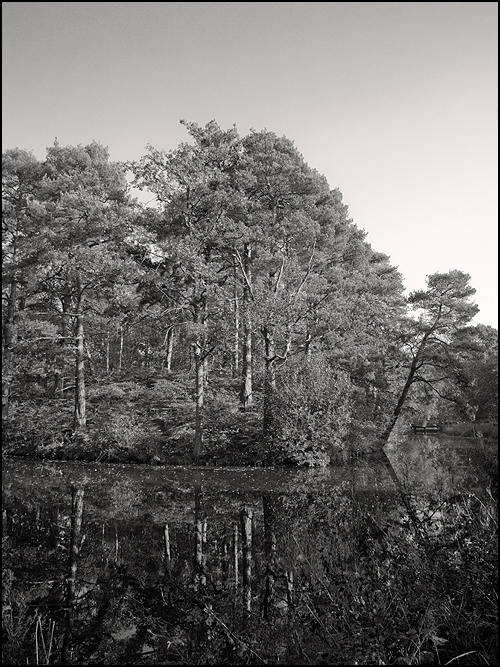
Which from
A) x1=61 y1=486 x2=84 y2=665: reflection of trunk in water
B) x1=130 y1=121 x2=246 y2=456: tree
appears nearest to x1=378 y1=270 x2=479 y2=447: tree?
x1=130 y1=121 x2=246 y2=456: tree

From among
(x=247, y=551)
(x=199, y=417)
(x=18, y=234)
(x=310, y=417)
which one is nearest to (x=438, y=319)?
(x=310, y=417)

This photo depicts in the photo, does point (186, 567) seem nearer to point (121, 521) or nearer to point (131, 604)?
point (131, 604)

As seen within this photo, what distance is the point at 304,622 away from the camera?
512 centimetres

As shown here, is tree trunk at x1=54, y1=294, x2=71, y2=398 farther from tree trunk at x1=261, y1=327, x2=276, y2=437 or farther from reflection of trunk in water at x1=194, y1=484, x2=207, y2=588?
reflection of trunk in water at x1=194, y1=484, x2=207, y2=588

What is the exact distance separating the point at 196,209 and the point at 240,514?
14.2m

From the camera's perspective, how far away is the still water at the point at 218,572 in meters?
4.66

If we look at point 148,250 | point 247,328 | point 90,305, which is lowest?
point 247,328

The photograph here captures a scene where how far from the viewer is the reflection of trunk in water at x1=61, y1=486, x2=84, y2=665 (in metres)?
5.09

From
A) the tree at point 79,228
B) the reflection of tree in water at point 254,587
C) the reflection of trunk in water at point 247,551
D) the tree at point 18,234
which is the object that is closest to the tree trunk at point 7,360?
the tree at point 18,234

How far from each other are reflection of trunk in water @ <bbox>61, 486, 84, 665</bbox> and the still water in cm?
3

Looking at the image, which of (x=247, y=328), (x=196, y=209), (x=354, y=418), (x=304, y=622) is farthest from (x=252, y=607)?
(x=196, y=209)

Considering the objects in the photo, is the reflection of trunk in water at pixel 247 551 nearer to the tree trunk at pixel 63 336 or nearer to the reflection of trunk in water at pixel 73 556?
the reflection of trunk in water at pixel 73 556

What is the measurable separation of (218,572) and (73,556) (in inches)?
103

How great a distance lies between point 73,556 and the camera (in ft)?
25.7
